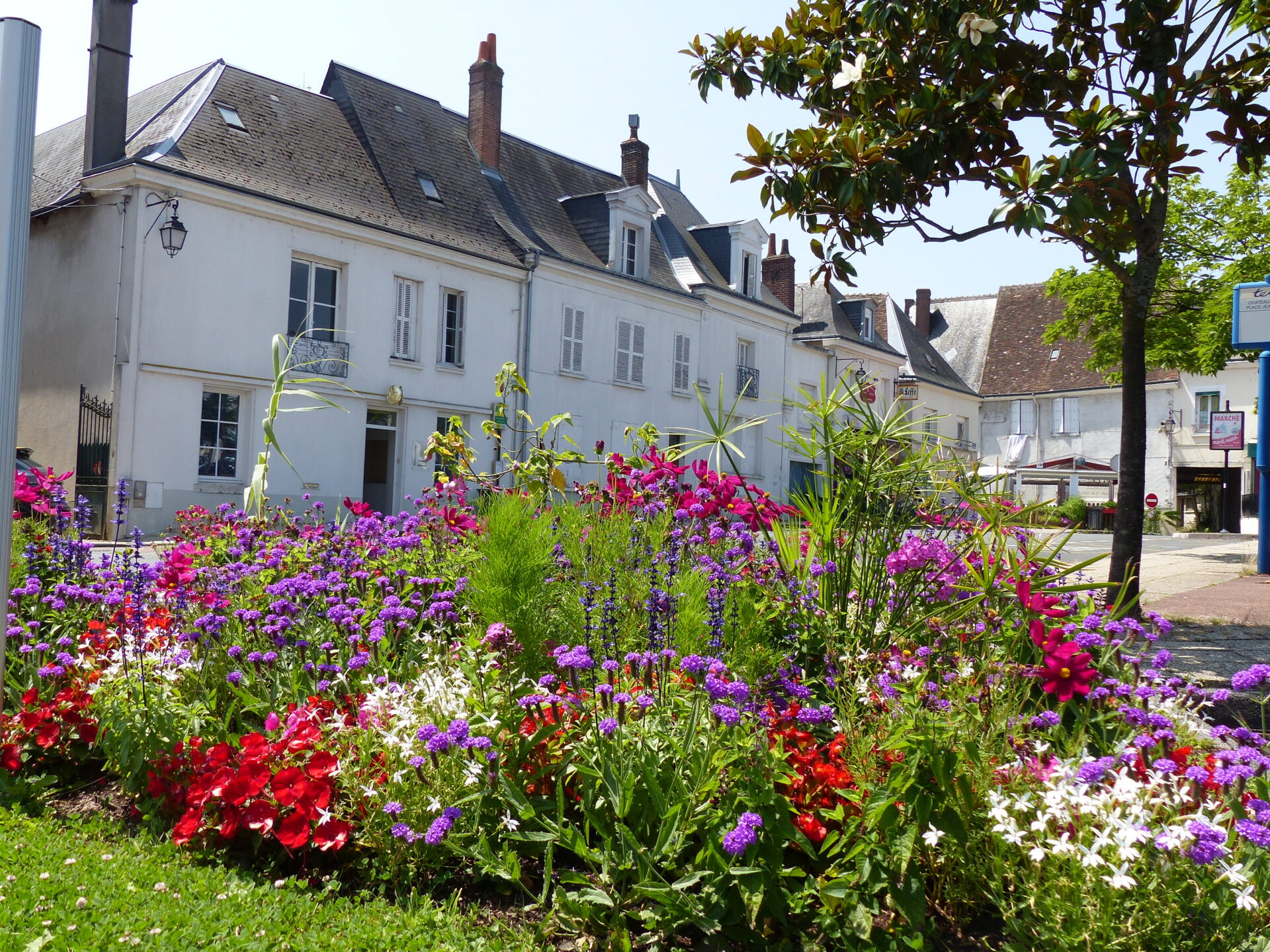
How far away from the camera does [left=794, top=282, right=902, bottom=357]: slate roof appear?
31031mm

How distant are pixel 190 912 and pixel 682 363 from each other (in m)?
22.7

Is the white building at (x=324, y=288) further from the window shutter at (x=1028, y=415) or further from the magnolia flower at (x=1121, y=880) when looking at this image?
the window shutter at (x=1028, y=415)

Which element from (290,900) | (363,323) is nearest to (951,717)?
(290,900)

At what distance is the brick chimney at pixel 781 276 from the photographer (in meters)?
29.5

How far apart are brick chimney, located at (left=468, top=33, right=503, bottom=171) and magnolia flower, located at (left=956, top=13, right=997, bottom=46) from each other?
18325mm

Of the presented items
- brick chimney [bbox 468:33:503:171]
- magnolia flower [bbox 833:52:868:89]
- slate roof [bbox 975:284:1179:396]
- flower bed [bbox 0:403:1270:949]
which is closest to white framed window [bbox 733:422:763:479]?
brick chimney [bbox 468:33:503:171]

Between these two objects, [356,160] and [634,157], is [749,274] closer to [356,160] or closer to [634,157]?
[634,157]

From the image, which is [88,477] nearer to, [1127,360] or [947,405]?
[1127,360]

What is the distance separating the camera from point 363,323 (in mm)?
17281

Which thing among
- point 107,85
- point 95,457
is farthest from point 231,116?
→ point 95,457

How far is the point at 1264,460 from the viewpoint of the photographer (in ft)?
37.4

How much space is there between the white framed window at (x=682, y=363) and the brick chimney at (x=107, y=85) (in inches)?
500

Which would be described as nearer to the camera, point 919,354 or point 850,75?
point 850,75

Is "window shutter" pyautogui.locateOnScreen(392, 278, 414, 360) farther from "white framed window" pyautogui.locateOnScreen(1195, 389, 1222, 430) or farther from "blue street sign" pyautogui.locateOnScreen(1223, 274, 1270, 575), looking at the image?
"white framed window" pyautogui.locateOnScreen(1195, 389, 1222, 430)
